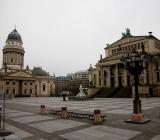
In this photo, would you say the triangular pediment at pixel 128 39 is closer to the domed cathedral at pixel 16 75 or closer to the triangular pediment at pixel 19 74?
the triangular pediment at pixel 19 74

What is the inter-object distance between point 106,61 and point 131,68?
2026 inches

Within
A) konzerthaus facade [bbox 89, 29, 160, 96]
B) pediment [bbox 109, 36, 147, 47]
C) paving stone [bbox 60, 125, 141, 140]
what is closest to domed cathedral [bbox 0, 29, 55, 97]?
konzerthaus facade [bbox 89, 29, 160, 96]

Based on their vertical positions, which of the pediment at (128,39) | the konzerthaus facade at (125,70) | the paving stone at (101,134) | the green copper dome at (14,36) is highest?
the green copper dome at (14,36)

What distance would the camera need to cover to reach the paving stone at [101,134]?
9.70 m

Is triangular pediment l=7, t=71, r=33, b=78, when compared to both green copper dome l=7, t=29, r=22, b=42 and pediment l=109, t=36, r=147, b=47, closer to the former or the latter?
green copper dome l=7, t=29, r=22, b=42

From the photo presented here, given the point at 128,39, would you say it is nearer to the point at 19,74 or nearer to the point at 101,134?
the point at 19,74

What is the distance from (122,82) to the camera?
63.2m

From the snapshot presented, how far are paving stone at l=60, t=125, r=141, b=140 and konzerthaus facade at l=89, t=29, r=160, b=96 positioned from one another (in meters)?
42.1

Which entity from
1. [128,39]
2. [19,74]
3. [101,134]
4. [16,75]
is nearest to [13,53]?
[19,74]

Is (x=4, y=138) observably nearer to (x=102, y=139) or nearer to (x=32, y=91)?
(x=102, y=139)

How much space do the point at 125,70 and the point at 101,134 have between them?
51833 millimetres

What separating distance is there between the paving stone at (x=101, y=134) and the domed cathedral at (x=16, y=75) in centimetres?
8945

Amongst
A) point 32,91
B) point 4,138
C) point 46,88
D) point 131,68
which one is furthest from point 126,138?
point 46,88

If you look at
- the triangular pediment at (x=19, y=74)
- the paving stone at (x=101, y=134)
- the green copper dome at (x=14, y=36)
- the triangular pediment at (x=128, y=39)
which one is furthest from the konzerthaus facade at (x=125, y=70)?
the green copper dome at (x=14, y=36)
